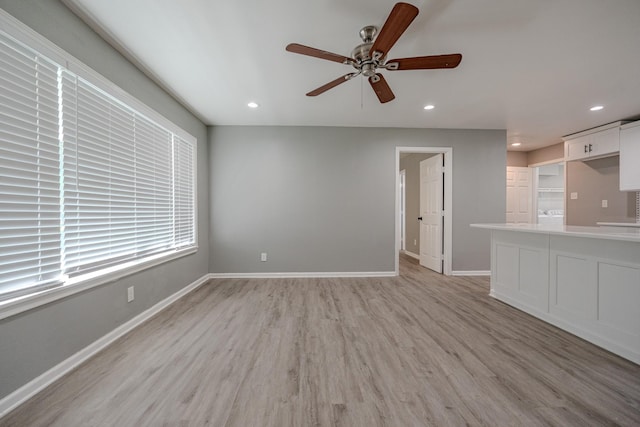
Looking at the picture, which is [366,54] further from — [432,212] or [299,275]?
[432,212]

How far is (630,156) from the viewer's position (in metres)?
3.75

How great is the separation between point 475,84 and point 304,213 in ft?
9.12

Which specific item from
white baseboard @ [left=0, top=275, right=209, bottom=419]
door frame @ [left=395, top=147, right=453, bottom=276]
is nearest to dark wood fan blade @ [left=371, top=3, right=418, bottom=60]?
door frame @ [left=395, top=147, right=453, bottom=276]

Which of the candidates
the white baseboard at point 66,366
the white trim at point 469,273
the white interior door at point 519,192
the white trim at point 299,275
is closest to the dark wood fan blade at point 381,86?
the white trim at point 299,275

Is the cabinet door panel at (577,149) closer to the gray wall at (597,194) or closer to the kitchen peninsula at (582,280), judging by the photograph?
the gray wall at (597,194)

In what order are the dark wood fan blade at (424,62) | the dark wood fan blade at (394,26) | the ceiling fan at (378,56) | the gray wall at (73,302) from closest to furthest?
the dark wood fan blade at (394,26) → the gray wall at (73,302) → the ceiling fan at (378,56) → the dark wood fan blade at (424,62)

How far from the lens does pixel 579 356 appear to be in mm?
1872

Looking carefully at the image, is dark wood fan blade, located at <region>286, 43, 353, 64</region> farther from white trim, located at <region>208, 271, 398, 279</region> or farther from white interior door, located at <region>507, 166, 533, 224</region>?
white interior door, located at <region>507, 166, 533, 224</region>

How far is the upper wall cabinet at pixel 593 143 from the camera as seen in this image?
389 centimetres

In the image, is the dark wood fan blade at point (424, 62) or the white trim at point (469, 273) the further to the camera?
the white trim at point (469, 273)

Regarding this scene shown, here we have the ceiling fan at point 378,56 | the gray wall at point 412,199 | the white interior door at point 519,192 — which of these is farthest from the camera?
the white interior door at point 519,192

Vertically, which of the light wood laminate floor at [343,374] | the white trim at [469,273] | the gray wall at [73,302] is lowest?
the light wood laminate floor at [343,374]

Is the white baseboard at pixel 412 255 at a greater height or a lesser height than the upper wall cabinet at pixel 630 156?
lesser

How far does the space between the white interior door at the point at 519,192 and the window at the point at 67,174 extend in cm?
688
